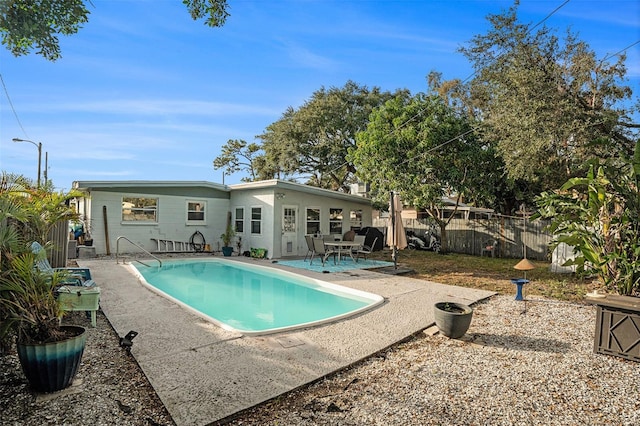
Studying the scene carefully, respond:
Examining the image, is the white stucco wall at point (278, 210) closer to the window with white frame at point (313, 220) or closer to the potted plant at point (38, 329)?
the window with white frame at point (313, 220)

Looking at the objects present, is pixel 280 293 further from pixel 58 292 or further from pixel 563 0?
pixel 563 0

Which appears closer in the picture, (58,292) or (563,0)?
(58,292)

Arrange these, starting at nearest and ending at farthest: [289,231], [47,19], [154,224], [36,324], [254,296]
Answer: [36,324], [47,19], [254,296], [289,231], [154,224]

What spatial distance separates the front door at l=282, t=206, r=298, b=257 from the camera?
543 inches

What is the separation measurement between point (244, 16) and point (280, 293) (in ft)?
20.5

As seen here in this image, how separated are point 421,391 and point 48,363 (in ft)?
10.9

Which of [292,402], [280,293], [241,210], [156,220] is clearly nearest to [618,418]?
[292,402]

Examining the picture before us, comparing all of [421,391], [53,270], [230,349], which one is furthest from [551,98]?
[53,270]

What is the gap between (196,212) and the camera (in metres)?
15.5

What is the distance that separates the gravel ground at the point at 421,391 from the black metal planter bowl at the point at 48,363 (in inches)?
4.4

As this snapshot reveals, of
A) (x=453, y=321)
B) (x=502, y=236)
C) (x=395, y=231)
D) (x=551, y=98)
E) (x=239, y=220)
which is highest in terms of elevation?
(x=551, y=98)

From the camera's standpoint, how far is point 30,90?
4969mm

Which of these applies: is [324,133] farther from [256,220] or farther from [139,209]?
[139,209]

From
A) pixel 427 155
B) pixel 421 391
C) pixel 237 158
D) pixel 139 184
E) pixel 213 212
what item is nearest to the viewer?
pixel 421 391
